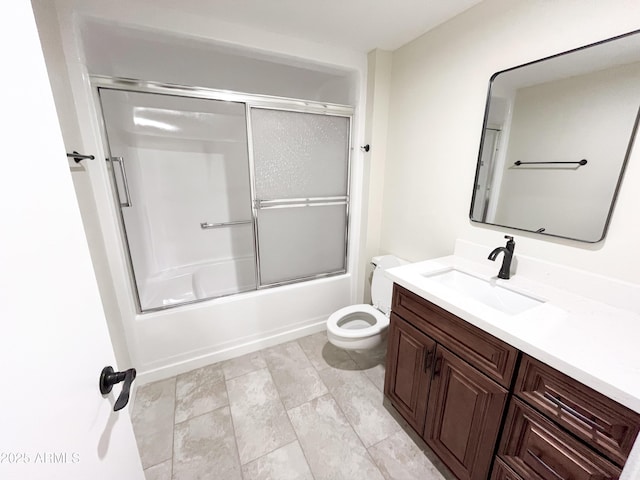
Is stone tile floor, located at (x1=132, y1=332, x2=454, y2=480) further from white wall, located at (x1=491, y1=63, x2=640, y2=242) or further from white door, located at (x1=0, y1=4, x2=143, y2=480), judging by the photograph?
white wall, located at (x1=491, y1=63, x2=640, y2=242)

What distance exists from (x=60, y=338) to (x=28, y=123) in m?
0.40

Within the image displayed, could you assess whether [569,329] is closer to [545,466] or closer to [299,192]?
[545,466]

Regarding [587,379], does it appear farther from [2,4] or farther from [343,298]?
[343,298]

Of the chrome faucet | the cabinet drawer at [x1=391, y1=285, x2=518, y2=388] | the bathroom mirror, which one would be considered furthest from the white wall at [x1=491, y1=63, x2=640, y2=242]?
the cabinet drawer at [x1=391, y1=285, x2=518, y2=388]

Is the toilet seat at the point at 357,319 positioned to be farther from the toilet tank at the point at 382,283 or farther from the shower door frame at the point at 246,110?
the shower door frame at the point at 246,110

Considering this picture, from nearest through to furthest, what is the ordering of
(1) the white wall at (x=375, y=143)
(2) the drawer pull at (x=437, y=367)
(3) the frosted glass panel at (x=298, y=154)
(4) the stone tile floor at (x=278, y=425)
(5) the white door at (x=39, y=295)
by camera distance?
(5) the white door at (x=39, y=295) → (2) the drawer pull at (x=437, y=367) → (4) the stone tile floor at (x=278, y=425) → (3) the frosted glass panel at (x=298, y=154) → (1) the white wall at (x=375, y=143)

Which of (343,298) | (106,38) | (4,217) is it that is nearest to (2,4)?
(4,217)

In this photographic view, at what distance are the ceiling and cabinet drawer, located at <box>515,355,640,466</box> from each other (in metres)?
1.77

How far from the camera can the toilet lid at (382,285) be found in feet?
6.68

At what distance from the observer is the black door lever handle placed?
641 mm

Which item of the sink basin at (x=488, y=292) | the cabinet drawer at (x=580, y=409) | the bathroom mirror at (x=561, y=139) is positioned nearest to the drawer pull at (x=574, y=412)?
the cabinet drawer at (x=580, y=409)

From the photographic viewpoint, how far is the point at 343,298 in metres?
2.50

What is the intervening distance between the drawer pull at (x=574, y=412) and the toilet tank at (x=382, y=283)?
1193 millimetres

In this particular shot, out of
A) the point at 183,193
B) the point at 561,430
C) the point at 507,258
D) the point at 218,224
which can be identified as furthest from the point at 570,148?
the point at 183,193
